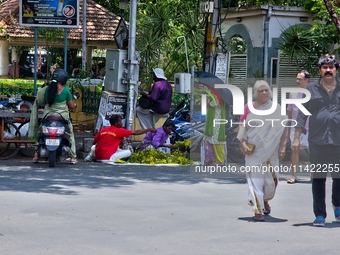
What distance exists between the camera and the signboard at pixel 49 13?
57.9 feet

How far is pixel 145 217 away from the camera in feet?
27.7

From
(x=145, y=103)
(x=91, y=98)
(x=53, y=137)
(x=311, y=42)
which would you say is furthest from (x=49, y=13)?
(x=311, y=42)

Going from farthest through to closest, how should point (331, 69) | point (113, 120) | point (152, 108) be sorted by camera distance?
point (152, 108), point (113, 120), point (331, 69)

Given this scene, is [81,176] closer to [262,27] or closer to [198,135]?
[198,135]

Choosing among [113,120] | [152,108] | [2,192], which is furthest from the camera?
[152,108]

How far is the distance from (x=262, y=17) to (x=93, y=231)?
15463 mm

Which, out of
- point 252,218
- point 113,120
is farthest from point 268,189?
point 113,120

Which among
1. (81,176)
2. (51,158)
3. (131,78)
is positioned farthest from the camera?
(131,78)

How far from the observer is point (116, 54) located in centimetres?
1565

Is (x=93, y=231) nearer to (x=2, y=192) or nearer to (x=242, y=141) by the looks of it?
(x=242, y=141)

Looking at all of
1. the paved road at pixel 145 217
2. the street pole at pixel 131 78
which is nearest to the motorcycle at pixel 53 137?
the paved road at pixel 145 217

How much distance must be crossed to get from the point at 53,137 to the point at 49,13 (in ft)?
19.7

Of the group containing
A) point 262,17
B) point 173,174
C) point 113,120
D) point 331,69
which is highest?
point 262,17

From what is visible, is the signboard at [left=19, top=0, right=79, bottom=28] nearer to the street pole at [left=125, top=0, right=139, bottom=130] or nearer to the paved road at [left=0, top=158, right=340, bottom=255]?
the street pole at [left=125, top=0, right=139, bottom=130]
